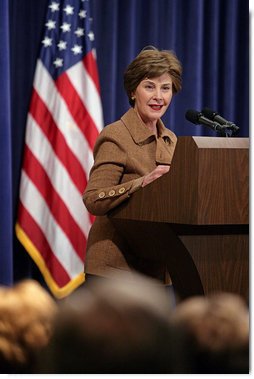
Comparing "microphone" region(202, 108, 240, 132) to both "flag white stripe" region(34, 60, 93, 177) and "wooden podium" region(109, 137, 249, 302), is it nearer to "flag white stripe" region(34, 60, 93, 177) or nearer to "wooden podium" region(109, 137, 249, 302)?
"wooden podium" region(109, 137, 249, 302)

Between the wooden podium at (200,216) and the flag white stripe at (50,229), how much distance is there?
6.97 ft

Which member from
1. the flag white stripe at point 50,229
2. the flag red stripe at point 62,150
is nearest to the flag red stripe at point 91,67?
the flag red stripe at point 62,150

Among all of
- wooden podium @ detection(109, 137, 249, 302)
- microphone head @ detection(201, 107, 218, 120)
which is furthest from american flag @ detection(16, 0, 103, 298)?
wooden podium @ detection(109, 137, 249, 302)

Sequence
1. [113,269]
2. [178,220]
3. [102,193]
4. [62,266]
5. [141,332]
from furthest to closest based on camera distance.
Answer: [62,266], [113,269], [102,193], [178,220], [141,332]

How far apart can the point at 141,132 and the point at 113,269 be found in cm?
45

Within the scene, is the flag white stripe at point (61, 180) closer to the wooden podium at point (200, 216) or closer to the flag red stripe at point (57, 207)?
the flag red stripe at point (57, 207)

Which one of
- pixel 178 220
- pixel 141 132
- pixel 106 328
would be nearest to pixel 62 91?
pixel 141 132

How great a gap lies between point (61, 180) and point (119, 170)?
6.27ft

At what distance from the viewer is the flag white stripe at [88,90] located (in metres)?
4.23

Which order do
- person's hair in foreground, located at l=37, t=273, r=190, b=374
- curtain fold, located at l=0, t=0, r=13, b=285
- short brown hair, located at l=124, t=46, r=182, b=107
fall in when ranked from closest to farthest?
person's hair in foreground, located at l=37, t=273, r=190, b=374 < short brown hair, located at l=124, t=46, r=182, b=107 < curtain fold, located at l=0, t=0, r=13, b=285

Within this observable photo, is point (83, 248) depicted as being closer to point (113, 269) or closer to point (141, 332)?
point (113, 269)

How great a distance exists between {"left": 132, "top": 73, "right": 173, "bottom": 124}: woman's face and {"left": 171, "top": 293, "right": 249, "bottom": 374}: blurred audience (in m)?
2.16

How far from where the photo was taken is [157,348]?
0.34 meters

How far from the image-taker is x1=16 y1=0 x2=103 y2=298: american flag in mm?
4137
